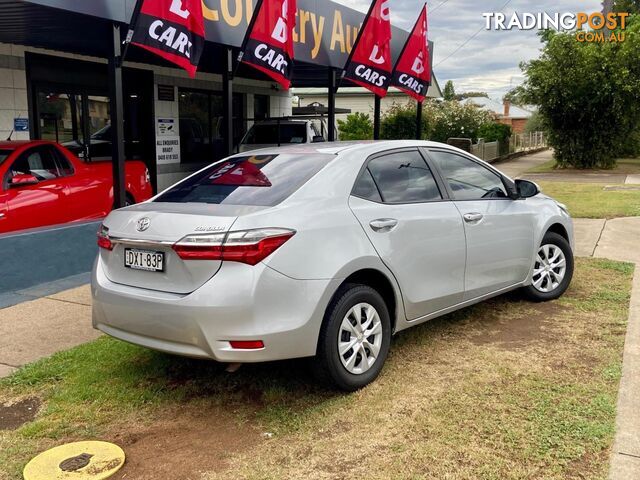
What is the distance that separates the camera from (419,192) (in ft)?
15.4

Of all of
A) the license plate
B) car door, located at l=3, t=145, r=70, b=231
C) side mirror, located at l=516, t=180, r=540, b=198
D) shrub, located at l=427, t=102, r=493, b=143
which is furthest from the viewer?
shrub, located at l=427, t=102, r=493, b=143

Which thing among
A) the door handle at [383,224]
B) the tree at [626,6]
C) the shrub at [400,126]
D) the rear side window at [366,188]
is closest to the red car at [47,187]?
the rear side window at [366,188]

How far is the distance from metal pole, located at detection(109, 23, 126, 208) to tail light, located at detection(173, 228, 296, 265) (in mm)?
4399

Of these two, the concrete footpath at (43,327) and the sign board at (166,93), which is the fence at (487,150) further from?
the concrete footpath at (43,327)

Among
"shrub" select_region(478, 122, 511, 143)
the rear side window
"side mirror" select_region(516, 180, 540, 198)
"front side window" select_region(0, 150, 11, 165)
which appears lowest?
"side mirror" select_region(516, 180, 540, 198)

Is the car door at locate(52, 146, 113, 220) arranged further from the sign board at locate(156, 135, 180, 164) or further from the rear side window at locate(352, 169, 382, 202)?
the sign board at locate(156, 135, 180, 164)

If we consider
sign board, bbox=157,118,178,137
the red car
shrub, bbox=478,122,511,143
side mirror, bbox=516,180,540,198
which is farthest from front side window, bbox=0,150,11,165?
shrub, bbox=478,122,511,143

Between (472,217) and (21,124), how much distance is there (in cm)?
925

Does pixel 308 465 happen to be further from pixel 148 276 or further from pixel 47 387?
pixel 47 387

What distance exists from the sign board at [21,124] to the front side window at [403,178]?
883cm

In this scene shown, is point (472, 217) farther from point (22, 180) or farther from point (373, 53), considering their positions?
point (373, 53)

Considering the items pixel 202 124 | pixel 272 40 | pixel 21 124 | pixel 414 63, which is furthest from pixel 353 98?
pixel 272 40

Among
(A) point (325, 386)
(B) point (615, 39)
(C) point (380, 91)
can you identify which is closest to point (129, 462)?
(A) point (325, 386)

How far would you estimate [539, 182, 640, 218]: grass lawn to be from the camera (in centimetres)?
1194
